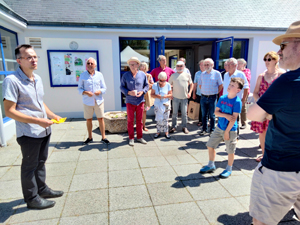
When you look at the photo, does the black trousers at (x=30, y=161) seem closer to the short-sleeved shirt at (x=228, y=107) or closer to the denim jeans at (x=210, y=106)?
the short-sleeved shirt at (x=228, y=107)

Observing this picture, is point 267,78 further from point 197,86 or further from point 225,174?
point 197,86

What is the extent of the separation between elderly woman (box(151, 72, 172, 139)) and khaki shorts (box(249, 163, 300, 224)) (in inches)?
139

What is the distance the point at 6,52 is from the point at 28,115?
4.51 metres

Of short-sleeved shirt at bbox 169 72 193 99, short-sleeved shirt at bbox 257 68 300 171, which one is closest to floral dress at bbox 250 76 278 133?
short-sleeved shirt at bbox 169 72 193 99

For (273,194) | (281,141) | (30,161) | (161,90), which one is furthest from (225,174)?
(30,161)

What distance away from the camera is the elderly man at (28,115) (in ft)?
7.51

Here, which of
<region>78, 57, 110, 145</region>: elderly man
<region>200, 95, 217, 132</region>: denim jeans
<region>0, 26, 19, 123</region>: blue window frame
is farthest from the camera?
<region>0, 26, 19, 123</region>: blue window frame

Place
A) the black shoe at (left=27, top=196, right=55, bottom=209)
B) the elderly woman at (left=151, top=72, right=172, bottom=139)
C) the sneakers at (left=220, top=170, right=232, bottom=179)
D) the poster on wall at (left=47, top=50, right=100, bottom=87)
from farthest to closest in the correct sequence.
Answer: the poster on wall at (left=47, top=50, right=100, bottom=87), the elderly woman at (left=151, top=72, right=172, bottom=139), the sneakers at (left=220, top=170, right=232, bottom=179), the black shoe at (left=27, top=196, right=55, bottom=209)

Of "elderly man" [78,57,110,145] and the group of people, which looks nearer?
the group of people

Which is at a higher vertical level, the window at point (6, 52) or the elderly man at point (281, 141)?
the window at point (6, 52)

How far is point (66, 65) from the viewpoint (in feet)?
22.6

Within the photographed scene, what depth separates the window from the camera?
212 inches

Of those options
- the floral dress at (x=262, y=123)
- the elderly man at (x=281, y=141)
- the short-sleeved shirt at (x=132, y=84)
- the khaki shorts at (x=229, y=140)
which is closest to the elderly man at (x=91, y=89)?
the short-sleeved shirt at (x=132, y=84)

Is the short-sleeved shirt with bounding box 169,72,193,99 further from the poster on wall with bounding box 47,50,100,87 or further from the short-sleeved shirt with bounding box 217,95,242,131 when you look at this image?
the poster on wall with bounding box 47,50,100,87
